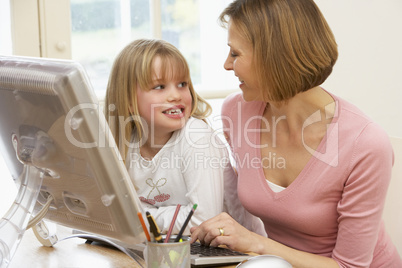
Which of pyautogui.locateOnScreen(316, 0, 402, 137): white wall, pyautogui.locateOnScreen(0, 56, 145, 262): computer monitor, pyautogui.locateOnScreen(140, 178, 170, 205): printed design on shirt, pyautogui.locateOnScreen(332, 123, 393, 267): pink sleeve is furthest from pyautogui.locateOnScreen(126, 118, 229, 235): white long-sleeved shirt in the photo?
pyautogui.locateOnScreen(316, 0, 402, 137): white wall

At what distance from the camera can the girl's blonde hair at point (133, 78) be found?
1462 millimetres

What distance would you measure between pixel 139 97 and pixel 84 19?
877 millimetres

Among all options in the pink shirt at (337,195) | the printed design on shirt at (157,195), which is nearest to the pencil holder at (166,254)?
the pink shirt at (337,195)

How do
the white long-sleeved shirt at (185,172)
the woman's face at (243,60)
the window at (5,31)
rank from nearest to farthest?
1. the woman's face at (243,60)
2. the white long-sleeved shirt at (185,172)
3. the window at (5,31)

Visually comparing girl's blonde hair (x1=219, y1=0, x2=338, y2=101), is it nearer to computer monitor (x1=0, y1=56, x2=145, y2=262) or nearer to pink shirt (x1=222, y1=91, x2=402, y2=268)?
pink shirt (x1=222, y1=91, x2=402, y2=268)

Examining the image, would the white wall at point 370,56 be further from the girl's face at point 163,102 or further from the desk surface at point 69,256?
the desk surface at point 69,256

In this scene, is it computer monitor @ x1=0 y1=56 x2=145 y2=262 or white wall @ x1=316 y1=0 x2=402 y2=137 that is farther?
white wall @ x1=316 y1=0 x2=402 y2=137

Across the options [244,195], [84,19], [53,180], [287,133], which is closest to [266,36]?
[287,133]

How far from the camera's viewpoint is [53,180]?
2.99 ft

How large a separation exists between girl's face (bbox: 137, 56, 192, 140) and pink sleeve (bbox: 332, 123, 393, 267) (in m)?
0.50

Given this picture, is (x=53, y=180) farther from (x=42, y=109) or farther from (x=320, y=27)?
(x=320, y=27)

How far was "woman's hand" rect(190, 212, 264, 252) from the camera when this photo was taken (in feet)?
3.59

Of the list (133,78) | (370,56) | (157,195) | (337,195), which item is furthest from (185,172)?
(370,56)

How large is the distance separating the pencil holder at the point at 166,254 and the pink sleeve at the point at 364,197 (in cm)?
50
